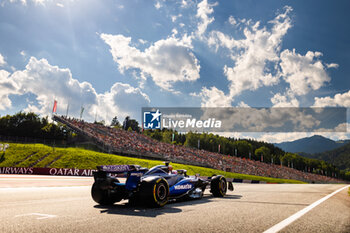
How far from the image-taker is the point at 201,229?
390cm

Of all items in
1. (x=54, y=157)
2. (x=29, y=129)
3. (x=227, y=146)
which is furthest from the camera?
(x=227, y=146)

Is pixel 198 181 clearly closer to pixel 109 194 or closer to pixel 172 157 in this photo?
pixel 109 194

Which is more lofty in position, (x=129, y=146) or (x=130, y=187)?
(x=129, y=146)

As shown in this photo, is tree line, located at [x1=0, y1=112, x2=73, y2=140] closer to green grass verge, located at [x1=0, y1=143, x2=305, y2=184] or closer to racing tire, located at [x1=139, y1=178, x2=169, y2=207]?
green grass verge, located at [x1=0, y1=143, x2=305, y2=184]

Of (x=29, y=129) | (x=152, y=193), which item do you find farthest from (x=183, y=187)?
(x=29, y=129)

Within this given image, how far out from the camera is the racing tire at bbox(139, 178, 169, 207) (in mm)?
6285

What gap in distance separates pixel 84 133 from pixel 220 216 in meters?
46.0

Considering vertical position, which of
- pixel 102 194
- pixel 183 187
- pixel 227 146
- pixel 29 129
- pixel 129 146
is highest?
pixel 227 146

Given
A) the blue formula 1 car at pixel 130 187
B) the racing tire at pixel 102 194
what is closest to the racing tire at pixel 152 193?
the blue formula 1 car at pixel 130 187

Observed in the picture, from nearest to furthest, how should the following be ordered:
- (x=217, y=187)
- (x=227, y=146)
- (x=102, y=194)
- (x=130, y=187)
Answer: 1. (x=102, y=194)
2. (x=130, y=187)
3. (x=217, y=187)
4. (x=227, y=146)

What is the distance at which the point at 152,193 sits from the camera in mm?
6270

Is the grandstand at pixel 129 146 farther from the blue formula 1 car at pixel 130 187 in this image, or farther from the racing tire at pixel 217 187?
the blue formula 1 car at pixel 130 187

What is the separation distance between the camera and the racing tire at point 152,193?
20.6 feet

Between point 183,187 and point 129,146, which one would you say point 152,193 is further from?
point 129,146
